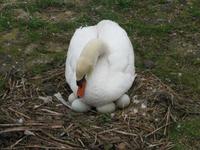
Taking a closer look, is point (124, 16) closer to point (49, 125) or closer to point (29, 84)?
point (29, 84)

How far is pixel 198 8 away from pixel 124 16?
47.9 inches

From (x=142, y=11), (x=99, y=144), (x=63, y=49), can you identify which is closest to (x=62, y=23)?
(x=63, y=49)

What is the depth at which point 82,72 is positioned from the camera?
6.64 metres

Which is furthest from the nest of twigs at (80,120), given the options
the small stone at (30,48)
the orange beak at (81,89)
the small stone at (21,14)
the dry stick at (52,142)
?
the small stone at (21,14)

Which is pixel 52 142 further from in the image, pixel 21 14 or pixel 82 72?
pixel 21 14

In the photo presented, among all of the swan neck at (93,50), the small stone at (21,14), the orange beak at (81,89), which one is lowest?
the small stone at (21,14)

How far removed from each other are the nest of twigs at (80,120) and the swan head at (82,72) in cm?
35

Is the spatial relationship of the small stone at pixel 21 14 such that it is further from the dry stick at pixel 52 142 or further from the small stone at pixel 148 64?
the dry stick at pixel 52 142

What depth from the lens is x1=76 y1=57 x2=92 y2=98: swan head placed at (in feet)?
21.7

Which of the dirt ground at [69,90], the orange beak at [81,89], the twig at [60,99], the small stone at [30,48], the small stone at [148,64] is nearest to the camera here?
the dirt ground at [69,90]

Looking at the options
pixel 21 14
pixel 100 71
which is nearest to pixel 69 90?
pixel 100 71

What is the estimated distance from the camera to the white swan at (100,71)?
677 centimetres

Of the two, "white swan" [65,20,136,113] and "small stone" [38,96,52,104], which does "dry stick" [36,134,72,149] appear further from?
"small stone" [38,96,52,104]

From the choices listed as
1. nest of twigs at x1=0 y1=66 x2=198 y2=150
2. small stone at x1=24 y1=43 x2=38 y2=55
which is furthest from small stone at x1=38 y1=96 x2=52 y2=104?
small stone at x1=24 y1=43 x2=38 y2=55
